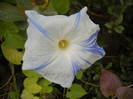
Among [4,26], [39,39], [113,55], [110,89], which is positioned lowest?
[113,55]

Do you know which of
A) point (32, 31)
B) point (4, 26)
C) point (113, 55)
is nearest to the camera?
point (32, 31)

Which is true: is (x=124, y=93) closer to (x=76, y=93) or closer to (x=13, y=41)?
(x=76, y=93)

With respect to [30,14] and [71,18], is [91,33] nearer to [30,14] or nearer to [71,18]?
[71,18]

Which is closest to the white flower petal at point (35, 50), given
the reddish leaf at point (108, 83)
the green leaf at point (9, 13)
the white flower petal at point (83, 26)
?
the white flower petal at point (83, 26)

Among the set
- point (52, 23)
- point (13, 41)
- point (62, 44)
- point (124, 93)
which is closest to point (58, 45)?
point (62, 44)

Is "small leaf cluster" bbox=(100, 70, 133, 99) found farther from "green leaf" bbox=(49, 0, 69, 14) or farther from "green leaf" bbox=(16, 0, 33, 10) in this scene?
"green leaf" bbox=(16, 0, 33, 10)

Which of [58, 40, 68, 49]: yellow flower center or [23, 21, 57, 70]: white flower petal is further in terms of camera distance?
[58, 40, 68, 49]: yellow flower center

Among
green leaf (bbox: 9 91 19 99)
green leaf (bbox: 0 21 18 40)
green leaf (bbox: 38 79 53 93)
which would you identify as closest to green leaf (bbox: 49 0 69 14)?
green leaf (bbox: 0 21 18 40)

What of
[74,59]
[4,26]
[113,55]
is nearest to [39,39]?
[74,59]
